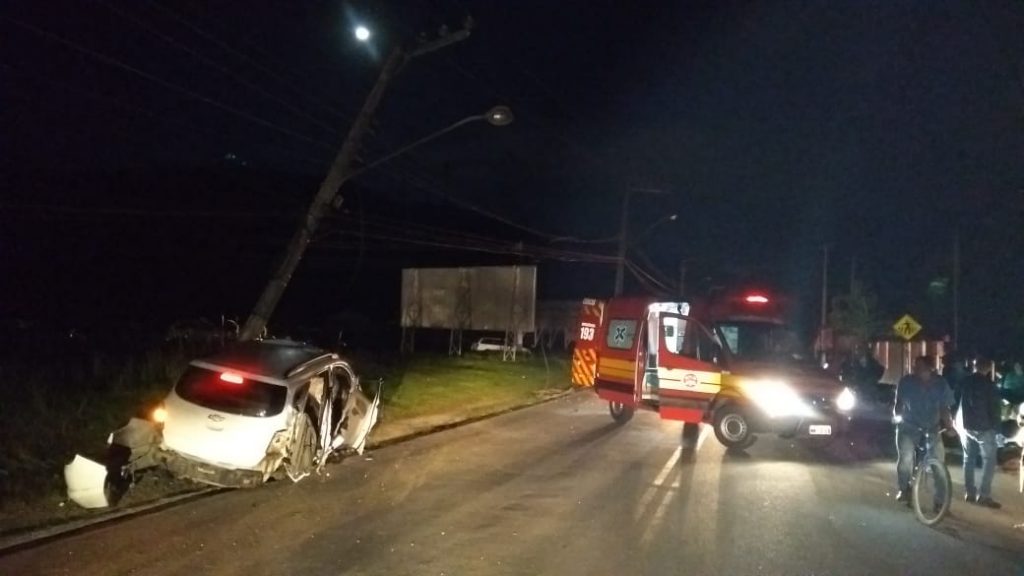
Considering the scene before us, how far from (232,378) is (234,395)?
21cm

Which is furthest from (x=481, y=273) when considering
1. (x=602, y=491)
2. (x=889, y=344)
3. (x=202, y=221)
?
(x=602, y=491)

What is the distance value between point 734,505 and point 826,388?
20.0 feet

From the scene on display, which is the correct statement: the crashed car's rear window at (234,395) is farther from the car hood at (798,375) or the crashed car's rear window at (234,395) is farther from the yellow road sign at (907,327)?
the yellow road sign at (907,327)

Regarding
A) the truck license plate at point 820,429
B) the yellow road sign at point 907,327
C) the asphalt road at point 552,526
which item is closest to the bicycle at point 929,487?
the asphalt road at point 552,526

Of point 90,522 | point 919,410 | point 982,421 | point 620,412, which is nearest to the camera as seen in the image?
point 90,522

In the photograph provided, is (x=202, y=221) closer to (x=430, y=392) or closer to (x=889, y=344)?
(x=430, y=392)

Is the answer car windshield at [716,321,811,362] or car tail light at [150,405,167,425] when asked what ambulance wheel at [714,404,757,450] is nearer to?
car windshield at [716,321,811,362]

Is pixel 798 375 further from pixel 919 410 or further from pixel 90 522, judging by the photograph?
pixel 90 522

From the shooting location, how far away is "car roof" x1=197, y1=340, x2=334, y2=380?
11648mm

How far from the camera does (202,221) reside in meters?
45.4

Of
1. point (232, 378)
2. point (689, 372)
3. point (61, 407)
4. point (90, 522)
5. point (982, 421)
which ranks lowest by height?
point (90, 522)

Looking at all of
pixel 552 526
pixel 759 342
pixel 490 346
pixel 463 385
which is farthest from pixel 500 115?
pixel 490 346

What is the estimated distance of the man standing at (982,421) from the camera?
11547 millimetres

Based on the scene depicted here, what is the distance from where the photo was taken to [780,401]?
53.1ft
